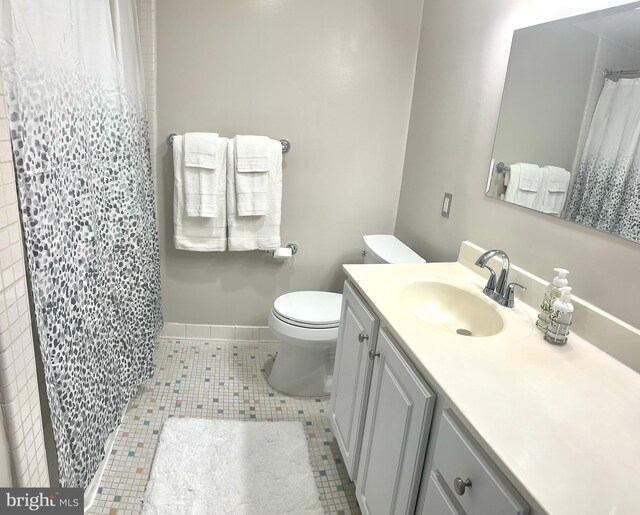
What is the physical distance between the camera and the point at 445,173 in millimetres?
2008

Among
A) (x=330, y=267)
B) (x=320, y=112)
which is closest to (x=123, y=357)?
(x=330, y=267)

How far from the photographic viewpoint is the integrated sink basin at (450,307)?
4.73 feet

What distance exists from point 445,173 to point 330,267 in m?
0.95

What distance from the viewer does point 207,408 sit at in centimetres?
210

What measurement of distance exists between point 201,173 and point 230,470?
143 centimetres

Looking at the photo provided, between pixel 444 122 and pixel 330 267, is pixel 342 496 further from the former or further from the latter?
pixel 444 122

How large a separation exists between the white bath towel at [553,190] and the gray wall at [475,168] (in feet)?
0.13

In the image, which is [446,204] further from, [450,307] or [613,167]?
[613,167]

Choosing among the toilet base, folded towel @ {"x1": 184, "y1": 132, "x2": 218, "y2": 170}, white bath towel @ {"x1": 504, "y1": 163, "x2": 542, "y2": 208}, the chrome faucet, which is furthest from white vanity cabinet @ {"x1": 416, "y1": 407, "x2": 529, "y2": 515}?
folded towel @ {"x1": 184, "y1": 132, "x2": 218, "y2": 170}

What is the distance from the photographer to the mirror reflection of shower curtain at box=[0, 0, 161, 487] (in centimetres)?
105

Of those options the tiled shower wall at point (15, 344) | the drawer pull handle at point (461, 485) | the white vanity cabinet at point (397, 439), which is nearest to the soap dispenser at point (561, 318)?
the white vanity cabinet at point (397, 439)

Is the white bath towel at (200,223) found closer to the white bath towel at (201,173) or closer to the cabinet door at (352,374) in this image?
the white bath towel at (201,173)

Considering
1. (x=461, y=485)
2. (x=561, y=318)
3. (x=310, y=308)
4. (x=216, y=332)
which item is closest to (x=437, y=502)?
(x=461, y=485)

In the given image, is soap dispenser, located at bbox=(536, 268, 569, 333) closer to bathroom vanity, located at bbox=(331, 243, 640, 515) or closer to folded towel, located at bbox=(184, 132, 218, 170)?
bathroom vanity, located at bbox=(331, 243, 640, 515)
